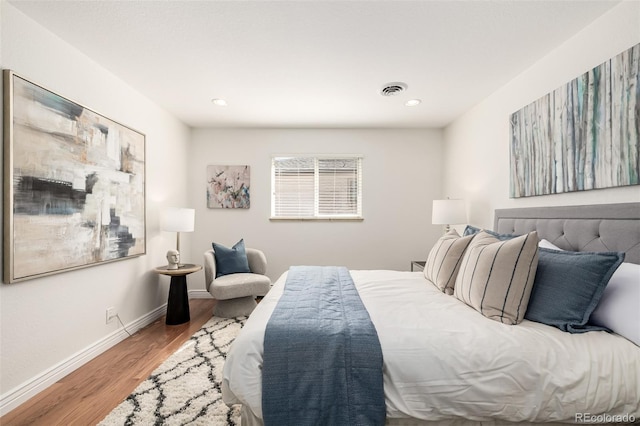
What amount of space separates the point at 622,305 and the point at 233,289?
3001 millimetres

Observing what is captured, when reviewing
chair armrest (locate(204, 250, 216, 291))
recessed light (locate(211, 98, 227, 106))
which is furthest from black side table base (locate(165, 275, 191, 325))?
recessed light (locate(211, 98, 227, 106))

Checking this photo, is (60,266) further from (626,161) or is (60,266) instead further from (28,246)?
(626,161)

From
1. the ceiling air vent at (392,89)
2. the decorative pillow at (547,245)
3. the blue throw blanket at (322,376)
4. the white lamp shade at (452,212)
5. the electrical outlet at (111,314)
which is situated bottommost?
the electrical outlet at (111,314)

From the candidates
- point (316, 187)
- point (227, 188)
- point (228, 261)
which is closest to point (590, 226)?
point (316, 187)

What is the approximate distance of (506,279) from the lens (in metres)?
1.52

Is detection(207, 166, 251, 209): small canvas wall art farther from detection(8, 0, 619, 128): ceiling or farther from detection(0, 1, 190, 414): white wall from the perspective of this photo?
detection(8, 0, 619, 128): ceiling

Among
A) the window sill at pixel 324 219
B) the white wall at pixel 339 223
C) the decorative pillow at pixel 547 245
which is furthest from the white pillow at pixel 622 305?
the window sill at pixel 324 219

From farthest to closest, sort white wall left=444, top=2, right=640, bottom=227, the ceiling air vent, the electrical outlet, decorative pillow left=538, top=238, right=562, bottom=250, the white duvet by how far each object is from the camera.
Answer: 1. the ceiling air vent
2. the electrical outlet
3. decorative pillow left=538, top=238, right=562, bottom=250
4. white wall left=444, top=2, right=640, bottom=227
5. the white duvet

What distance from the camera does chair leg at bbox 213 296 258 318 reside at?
321 centimetres

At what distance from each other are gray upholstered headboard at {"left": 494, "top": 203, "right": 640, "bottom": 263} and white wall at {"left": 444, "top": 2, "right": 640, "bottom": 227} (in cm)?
9

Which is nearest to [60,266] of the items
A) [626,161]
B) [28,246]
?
[28,246]

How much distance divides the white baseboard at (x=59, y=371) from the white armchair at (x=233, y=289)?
0.78m

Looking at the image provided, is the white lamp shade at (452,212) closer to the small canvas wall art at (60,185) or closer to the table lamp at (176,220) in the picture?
the table lamp at (176,220)

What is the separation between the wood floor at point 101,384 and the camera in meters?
1.66
